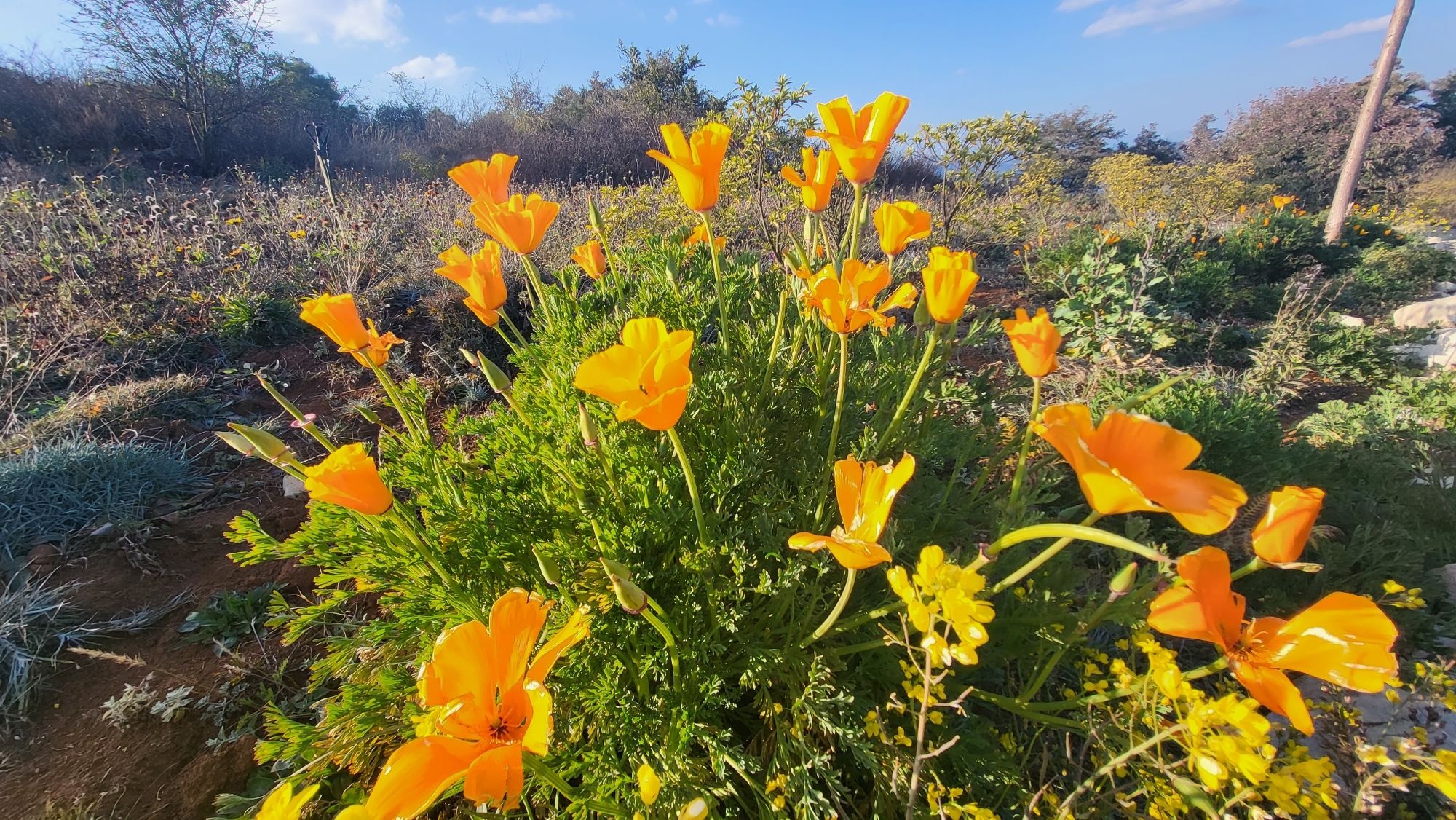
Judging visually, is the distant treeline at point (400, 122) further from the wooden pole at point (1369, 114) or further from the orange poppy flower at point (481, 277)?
the orange poppy flower at point (481, 277)

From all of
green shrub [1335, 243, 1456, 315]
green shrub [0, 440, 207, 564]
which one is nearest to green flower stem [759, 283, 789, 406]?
green shrub [0, 440, 207, 564]

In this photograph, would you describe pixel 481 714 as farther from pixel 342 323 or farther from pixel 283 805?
pixel 342 323

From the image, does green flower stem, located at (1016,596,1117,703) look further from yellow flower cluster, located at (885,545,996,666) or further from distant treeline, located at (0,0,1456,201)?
distant treeline, located at (0,0,1456,201)

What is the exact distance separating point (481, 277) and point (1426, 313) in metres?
7.76

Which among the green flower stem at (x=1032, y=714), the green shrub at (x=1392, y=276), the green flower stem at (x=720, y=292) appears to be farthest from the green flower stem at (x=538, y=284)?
the green shrub at (x=1392, y=276)

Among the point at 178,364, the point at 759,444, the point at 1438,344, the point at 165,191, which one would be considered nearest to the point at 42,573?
the point at 178,364

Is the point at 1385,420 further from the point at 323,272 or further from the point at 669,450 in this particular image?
the point at 323,272

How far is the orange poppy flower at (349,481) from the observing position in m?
0.84

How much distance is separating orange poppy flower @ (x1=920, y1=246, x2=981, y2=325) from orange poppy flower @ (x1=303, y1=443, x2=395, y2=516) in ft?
3.16

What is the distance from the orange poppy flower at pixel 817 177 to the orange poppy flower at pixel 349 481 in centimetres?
104

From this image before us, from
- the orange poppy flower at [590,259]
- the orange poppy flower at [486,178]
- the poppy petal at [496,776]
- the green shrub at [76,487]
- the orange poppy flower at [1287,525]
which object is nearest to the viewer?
the poppy petal at [496,776]

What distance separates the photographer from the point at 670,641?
3.25 feet

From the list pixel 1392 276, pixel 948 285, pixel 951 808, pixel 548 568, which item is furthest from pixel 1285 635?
pixel 1392 276

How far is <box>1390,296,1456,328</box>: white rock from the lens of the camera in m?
5.14
